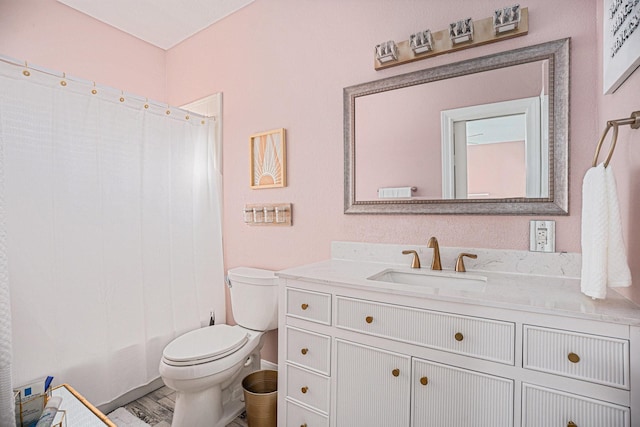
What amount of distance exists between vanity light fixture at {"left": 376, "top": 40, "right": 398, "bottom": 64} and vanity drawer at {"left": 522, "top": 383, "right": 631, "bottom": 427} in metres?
1.56

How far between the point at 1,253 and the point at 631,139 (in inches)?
71.5

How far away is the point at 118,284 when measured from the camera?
193 cm

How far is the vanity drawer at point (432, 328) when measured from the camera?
106 cm

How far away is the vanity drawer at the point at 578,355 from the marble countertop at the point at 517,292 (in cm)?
7

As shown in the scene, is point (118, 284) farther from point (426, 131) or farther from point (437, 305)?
point (426, 131)

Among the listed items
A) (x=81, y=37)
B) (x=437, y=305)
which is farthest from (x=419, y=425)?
(x=81, y=37)

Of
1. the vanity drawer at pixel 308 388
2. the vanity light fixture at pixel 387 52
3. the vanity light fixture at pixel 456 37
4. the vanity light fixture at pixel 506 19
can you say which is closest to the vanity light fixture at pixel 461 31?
the vanity light fixture at pixel 456 37

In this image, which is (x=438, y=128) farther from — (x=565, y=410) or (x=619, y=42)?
(x=565, y=410)

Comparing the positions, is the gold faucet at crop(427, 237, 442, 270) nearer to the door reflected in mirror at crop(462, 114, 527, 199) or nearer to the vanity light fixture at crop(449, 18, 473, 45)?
the door reflected in mirror at crop(462, 114, 527, 199)

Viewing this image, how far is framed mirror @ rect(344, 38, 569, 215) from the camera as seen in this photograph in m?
1.40

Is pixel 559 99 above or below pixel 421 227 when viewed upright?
above

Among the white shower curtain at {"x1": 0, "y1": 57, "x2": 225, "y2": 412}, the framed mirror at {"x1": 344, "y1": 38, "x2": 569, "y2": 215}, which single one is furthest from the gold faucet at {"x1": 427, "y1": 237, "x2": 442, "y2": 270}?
the white shower curtain at {"x1": 0, "y1": 57, "x2": 225, "y2": 412}

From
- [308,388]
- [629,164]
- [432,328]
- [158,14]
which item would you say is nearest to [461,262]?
[432,328]

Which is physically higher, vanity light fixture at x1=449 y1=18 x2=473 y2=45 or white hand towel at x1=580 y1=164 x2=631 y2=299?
vanity light fixture at x1=449 y1=18 x2=473 y2=45
